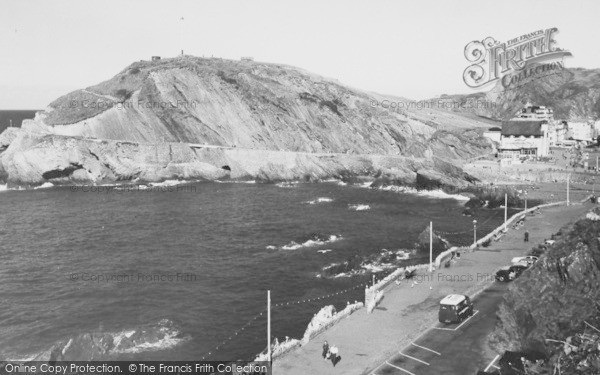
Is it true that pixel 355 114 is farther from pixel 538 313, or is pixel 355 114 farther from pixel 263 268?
pixel 538 313

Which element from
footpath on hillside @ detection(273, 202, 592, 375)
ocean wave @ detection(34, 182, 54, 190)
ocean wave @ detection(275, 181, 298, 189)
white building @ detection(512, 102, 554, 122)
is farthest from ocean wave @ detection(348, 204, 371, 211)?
white building @ detection(512, 102, 554, 122)

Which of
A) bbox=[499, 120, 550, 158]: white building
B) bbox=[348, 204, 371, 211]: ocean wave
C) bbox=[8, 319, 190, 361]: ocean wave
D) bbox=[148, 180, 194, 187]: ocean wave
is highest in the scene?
bbox=[499, 120, 550, 158]: white building

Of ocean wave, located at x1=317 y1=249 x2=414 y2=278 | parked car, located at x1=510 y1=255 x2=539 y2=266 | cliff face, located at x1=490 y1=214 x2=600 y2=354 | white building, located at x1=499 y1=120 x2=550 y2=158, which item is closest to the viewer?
cliff face, located at x1=490 y1=214 x2=600 y2=354

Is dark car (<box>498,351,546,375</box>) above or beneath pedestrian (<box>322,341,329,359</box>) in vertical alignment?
above

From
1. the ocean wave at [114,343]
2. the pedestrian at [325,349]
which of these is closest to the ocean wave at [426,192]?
the ocean wave at [114,343]

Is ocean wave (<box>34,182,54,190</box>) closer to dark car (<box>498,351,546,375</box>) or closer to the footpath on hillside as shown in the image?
the footpath on hillside
